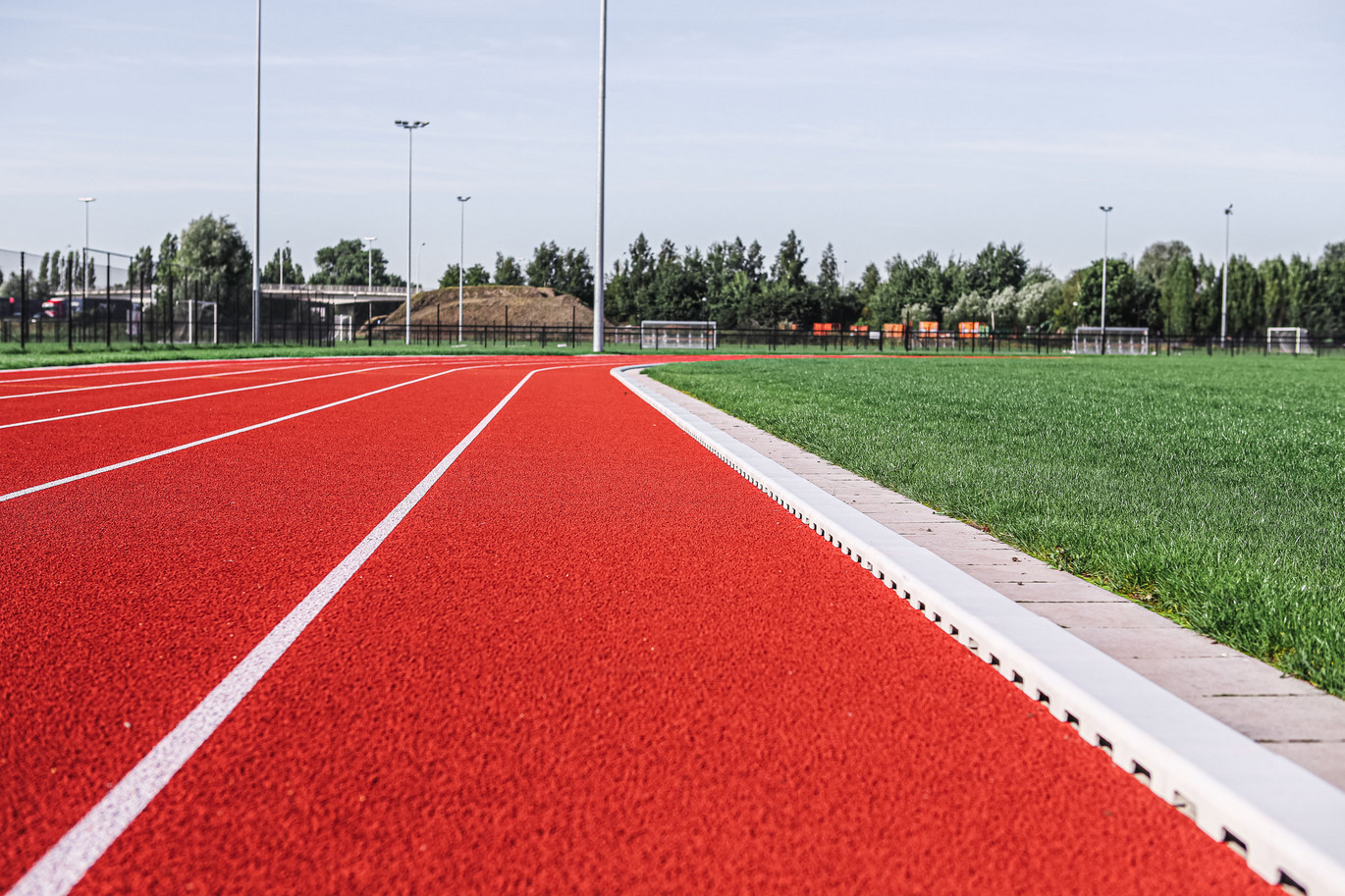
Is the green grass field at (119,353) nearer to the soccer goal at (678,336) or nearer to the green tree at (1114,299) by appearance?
the soccer goal at (678,336)

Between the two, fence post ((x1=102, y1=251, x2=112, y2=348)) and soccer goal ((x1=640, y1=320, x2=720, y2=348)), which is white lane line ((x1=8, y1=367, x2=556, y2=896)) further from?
soccer goal ((x1=640, y1=320, x2=720, y2=348))

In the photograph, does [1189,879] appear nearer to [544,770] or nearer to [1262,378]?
[544,770]

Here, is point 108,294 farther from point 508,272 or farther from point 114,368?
point 508,272

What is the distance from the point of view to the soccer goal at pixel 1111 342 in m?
70.0

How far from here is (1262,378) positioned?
2895 centimetres

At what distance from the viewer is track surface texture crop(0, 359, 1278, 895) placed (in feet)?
9.02

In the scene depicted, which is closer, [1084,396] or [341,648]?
[341,648]

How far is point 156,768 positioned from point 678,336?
62.5 m

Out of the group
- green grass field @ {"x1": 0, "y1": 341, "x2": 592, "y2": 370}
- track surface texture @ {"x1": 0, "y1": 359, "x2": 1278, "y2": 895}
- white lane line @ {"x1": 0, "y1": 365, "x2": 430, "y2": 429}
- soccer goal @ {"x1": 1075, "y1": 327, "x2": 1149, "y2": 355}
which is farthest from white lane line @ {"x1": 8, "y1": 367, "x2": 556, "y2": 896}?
soccer goal @ {"x1": 1075, "y1": 327, "x2": 1149, "y2": 355}

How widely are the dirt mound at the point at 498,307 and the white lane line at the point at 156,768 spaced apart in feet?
351

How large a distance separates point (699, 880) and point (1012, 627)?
2393 millimetres

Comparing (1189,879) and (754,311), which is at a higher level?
(754,311)

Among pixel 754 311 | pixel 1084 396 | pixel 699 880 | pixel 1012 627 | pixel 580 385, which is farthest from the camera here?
pixel 754 311

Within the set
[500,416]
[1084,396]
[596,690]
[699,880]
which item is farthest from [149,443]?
[1084,396]
